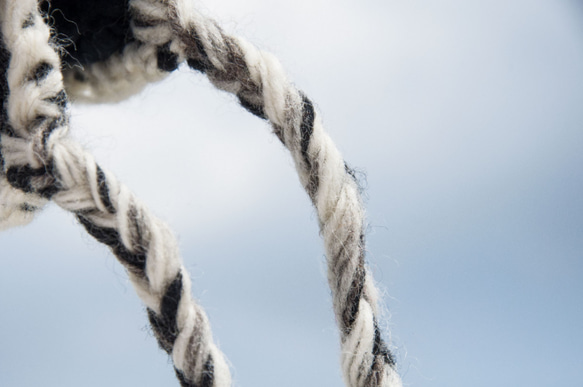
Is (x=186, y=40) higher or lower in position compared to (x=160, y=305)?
higher

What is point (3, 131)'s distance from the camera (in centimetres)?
31

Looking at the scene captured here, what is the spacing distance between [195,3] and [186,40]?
3cm

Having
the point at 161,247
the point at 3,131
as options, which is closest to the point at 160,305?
the point at 161,247

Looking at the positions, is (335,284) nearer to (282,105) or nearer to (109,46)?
(282,105)

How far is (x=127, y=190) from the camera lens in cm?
30

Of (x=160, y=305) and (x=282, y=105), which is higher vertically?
(x=282, y=105)

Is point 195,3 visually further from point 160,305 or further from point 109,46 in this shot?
point 160,305

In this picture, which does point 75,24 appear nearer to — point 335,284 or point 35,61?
point 35,61

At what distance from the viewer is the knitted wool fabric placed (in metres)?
0.29

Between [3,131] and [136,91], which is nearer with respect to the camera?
[3,131]

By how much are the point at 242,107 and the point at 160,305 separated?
146 mm

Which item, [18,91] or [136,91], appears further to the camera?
[136,91]

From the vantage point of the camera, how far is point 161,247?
0.29 m

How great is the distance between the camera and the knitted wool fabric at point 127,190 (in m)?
0.29
